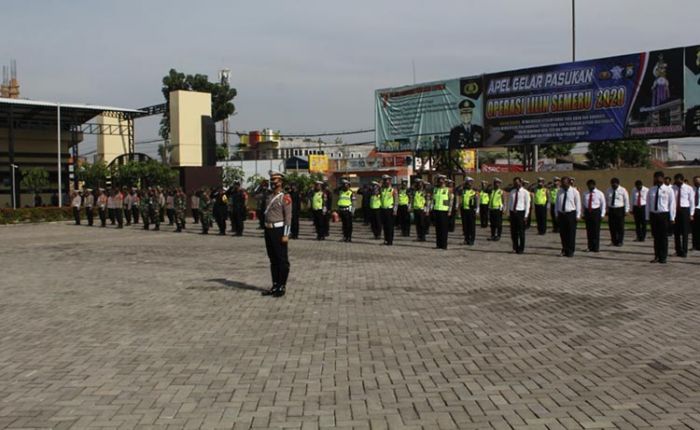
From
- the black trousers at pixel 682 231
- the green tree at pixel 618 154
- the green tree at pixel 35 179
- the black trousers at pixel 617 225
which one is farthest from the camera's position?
the green tree at pixel 618 154

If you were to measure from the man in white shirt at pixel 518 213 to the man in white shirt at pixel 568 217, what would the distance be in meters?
0.78

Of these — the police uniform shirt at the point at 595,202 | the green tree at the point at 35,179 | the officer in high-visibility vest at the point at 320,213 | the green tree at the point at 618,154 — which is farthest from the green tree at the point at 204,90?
the police uniform shirt at the point at 595,202

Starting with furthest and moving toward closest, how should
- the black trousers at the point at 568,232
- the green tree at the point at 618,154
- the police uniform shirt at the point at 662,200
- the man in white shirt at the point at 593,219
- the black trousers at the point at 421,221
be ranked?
the green tree at the point at 618,154
the black trousers at the point at 421,221
the man in white shirt at the point at 593,219
the black trousers at the point at 568,232
the police uniform shirt at the point at 662,200

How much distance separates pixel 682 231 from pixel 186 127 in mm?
31409

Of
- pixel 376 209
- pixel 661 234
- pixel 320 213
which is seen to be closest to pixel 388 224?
pixel 376 209

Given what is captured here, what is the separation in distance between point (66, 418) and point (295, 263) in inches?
361

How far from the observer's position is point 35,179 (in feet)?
139

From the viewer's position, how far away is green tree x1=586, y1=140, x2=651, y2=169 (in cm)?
5059

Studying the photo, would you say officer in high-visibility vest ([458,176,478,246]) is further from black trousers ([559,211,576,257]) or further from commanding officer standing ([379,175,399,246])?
black trousers ([559,211,576,257])

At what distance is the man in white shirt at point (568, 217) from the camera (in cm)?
1456

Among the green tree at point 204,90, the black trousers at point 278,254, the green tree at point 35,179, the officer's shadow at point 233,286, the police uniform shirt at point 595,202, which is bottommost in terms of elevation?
the officer's shadow at point 233,286

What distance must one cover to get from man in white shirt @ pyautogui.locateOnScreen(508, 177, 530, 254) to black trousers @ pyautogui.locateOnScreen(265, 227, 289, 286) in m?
7.26

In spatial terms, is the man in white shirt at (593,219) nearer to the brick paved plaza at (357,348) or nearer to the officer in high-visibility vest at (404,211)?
the brick paved plaza at (357,348)

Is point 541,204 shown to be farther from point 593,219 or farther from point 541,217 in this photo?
point 593,219
